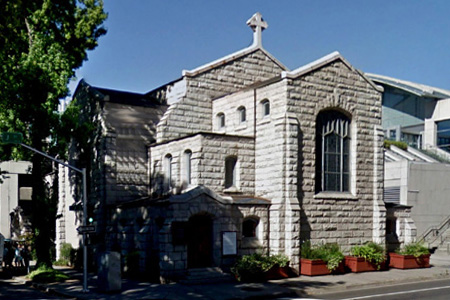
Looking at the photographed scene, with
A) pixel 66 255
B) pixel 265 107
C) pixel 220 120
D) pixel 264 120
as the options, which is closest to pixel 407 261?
pixel 264 120

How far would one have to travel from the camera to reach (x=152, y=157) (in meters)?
28.9

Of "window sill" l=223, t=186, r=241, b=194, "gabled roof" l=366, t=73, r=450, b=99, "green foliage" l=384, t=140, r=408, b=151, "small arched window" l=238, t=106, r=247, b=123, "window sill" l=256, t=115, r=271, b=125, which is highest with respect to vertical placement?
"gabled roof" l=366, t=73, r=450, b=99

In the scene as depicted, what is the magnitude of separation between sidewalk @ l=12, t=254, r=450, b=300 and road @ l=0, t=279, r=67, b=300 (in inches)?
17.7

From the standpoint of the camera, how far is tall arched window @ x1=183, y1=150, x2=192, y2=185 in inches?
1045

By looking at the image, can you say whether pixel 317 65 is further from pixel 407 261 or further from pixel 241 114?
pixel 407 261

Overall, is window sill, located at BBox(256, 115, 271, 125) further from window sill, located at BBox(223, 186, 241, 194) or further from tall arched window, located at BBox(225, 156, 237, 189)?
window sill, located at BBox(223, 186, 241, 194)

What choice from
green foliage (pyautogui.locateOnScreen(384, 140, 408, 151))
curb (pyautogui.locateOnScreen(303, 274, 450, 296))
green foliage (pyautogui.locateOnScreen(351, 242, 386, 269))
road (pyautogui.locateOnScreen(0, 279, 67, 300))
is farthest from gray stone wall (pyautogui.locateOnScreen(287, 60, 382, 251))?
green foliage (pyautogui.locateOnScreen(384, 140, 408, 151))

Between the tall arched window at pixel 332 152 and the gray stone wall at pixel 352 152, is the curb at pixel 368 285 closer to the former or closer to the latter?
the gray stone wall at pixel 352 152

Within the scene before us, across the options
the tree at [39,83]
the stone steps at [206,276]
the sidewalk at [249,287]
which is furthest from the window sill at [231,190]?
the tree at [39,83]

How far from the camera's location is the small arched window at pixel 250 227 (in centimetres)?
2488

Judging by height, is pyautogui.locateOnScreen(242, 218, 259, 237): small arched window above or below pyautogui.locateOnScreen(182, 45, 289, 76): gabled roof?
below

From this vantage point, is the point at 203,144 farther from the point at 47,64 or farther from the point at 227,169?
the point at 47,64

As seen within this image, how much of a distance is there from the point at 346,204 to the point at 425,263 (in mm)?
5121

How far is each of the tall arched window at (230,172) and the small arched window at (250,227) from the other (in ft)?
7.02
